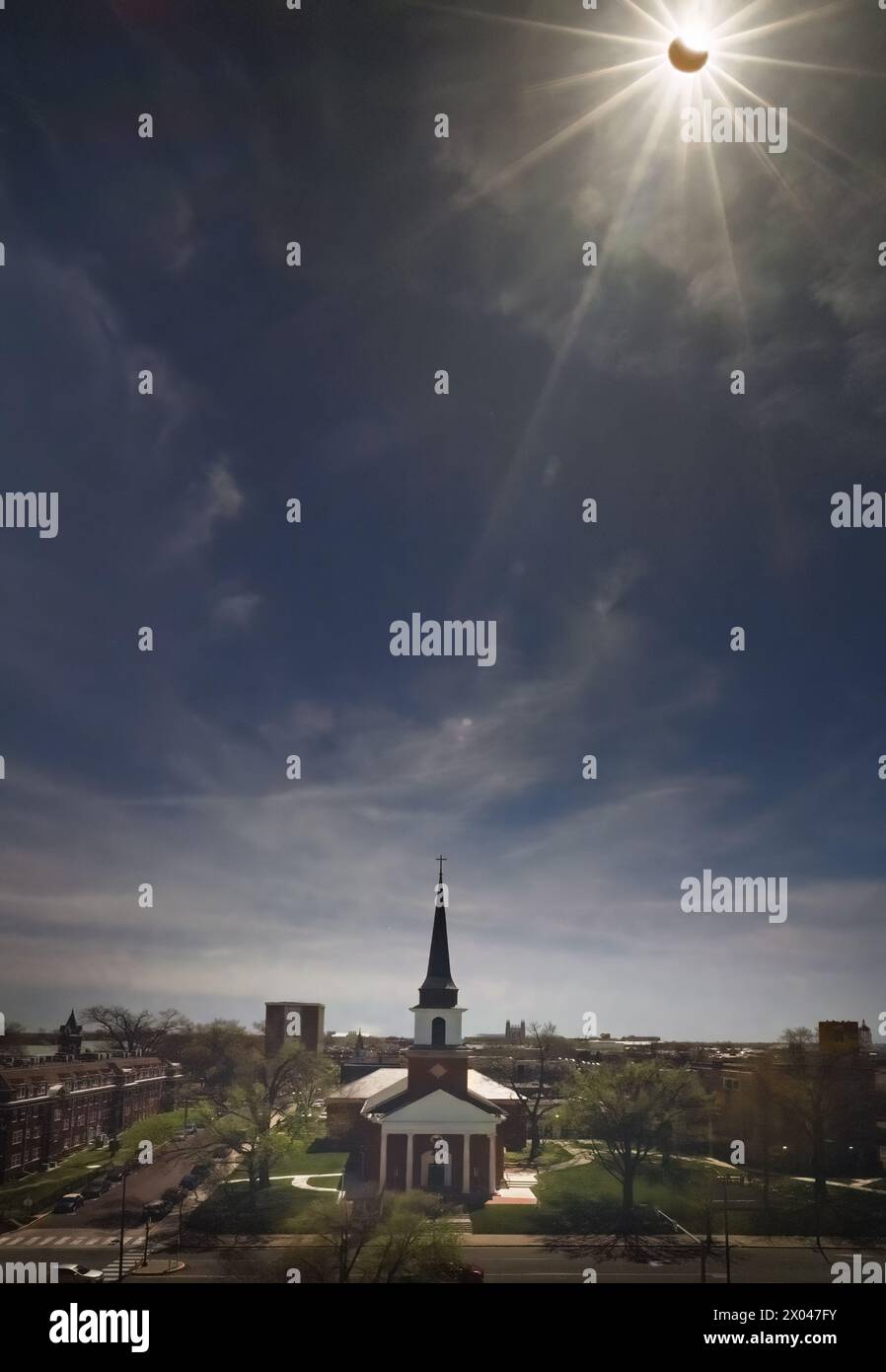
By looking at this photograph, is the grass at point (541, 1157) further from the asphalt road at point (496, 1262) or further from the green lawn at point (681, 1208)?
the asphalt road at point (496, 1262)

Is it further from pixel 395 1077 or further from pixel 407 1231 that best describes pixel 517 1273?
pixel 395 1077

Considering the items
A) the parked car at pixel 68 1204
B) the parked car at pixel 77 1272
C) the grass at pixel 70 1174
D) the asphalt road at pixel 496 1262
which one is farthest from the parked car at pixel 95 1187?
the parked car at pixel 77 1272

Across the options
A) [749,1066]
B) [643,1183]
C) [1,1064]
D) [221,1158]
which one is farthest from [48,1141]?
[749,1066]

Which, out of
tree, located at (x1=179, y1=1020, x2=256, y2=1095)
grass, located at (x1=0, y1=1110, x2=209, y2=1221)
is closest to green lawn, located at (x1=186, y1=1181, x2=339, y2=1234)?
grass, located at (x1=0, y1=1110, x2=209, y2=1221)

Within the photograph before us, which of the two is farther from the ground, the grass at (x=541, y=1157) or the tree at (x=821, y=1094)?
the tree at (x=821, y=1094)

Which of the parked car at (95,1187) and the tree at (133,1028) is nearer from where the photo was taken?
the parked car at (95,1187)
